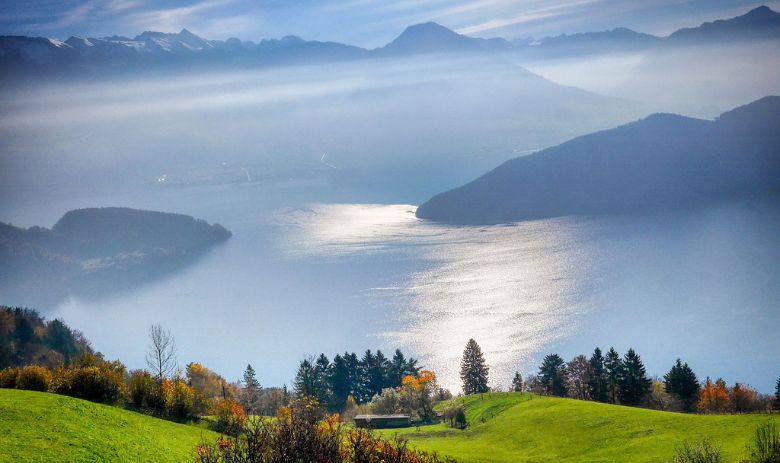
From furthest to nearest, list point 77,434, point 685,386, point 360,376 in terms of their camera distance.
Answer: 1. point 360,376
2. point 685,386
3. point 77,434

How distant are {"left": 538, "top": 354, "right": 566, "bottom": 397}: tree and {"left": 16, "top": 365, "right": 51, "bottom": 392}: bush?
3807cm

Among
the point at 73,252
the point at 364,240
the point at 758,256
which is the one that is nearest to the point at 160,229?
the point at 73,252

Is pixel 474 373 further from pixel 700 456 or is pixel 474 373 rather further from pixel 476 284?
pixel 476 284

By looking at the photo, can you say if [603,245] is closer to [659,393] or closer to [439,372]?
[439,372]

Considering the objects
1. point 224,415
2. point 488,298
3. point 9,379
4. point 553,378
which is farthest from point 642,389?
point 488,298

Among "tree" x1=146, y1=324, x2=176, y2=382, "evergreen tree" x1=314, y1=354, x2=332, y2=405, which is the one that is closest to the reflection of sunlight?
"evergreen tree" x1=314, y1=354, x2=332, y2=405

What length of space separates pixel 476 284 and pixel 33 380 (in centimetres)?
9013

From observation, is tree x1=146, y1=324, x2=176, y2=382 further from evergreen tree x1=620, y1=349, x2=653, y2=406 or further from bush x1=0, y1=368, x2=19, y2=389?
evergreen tree x1=620, y1=349, x2=653, y2=406

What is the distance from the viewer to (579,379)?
2201 inches

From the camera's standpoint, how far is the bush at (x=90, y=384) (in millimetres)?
26781

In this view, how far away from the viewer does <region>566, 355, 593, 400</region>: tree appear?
51.3m

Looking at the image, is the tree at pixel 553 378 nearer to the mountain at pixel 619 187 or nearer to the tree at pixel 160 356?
the tree at pixel 160 356

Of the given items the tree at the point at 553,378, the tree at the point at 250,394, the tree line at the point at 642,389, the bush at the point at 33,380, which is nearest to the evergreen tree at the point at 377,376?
the tree at the point at 250,394

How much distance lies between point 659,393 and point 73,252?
14935 cm
